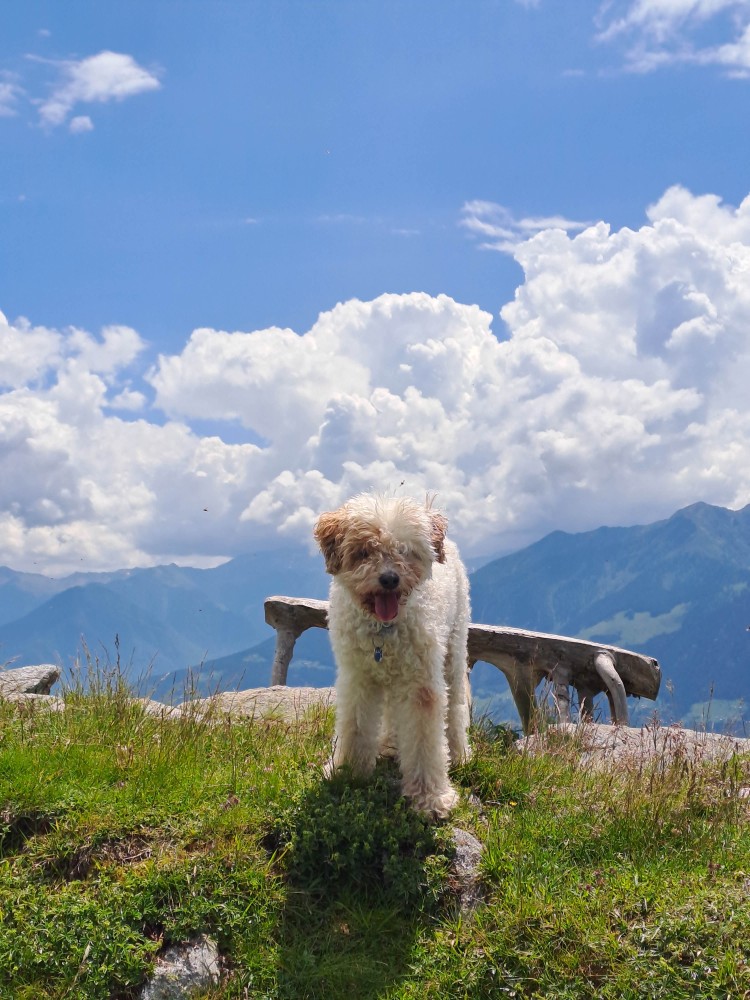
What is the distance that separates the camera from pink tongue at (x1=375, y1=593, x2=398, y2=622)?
6.73m

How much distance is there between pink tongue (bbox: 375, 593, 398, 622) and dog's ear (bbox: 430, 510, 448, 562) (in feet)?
2.12

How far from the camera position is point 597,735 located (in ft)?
36.0

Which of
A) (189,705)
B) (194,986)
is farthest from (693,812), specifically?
(189,705)

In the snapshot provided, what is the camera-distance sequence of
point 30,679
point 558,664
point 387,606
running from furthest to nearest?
point 558,664
point 30,679
point 387,606

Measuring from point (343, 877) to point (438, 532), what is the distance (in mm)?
2896

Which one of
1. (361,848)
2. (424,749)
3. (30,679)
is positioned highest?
(30,679)

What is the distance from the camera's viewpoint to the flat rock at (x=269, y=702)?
949cm

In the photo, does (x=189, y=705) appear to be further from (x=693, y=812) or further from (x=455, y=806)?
(x=693, y=812)

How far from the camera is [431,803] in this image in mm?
7070

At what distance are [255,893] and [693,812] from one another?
4.01 metres

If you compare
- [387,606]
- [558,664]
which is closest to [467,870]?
[387,606]

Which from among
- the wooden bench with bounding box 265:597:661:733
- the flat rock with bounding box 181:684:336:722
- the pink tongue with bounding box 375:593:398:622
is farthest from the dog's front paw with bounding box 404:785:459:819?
the wooden bench with bounding box 265:597:661:733

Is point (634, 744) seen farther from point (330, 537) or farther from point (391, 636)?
point (330, 537)

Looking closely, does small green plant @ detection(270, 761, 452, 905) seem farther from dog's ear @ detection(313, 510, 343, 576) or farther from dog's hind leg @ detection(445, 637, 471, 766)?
dog's ear @ detection(313, 510, 343, 576)
